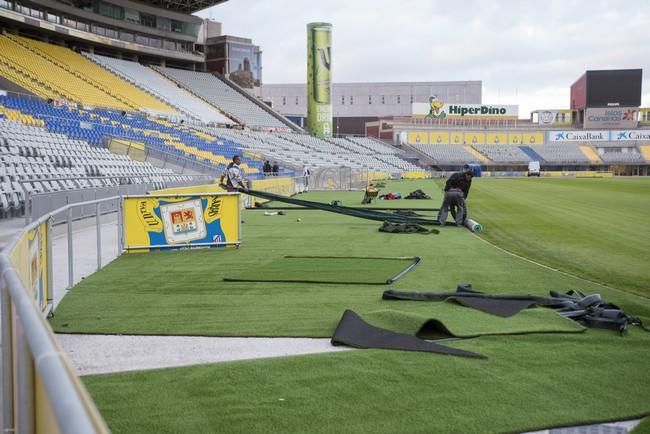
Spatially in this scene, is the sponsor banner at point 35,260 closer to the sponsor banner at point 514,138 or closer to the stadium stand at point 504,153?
the stadium stand at point 504,153

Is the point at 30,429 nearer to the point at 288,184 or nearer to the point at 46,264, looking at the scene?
the point at 46,264

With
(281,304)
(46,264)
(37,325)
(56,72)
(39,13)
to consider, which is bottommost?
(281,304)

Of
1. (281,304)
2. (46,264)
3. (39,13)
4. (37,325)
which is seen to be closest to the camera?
(37,325)

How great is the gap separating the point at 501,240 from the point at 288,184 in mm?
20863

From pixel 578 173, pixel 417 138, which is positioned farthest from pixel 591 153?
pixel 417 138

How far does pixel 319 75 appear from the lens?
6919 cm

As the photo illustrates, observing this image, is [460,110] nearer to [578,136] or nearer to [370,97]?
[370,97]

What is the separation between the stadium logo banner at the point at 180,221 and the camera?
12102 millimetres

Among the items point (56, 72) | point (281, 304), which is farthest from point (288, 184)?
point (281, 304)

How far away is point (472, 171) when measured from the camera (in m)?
15.7

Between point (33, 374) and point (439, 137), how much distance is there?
91811 millimetres

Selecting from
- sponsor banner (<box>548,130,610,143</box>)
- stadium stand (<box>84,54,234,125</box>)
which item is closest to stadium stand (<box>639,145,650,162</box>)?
sponsor banner (<box>548,130,610,143</box>)

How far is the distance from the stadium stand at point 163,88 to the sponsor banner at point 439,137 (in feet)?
129

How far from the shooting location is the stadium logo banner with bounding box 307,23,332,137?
223ft
